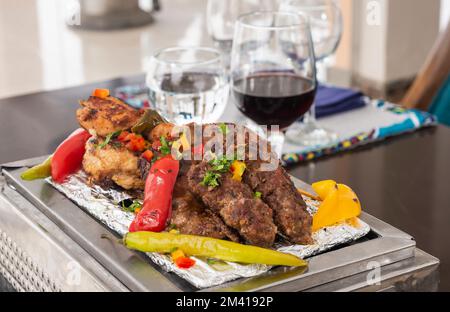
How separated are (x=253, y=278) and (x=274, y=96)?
1.99 feet

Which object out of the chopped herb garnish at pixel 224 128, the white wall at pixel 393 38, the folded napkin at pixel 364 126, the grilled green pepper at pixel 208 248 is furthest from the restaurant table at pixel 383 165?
the white wall at pixel 393 38

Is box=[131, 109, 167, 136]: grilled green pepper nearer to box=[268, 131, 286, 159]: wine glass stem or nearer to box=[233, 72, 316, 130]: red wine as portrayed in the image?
box=[233, 72, 316, 130]: red wine

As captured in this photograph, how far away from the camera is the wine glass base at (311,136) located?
181cm

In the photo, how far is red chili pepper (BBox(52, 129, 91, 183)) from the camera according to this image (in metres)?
1.32

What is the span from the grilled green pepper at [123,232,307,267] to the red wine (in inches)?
22.3

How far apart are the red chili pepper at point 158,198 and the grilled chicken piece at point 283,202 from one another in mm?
107

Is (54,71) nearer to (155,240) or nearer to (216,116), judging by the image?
(216,116)

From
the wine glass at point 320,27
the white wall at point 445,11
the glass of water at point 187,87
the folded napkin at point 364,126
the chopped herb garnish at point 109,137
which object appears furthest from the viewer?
the white wall at point 445,11

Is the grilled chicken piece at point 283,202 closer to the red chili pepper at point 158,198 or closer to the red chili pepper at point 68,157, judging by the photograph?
the red chili pepper at point 158,198

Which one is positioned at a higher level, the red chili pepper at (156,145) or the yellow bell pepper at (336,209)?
the red chili pepper at (156,145)

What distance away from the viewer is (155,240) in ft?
3.47

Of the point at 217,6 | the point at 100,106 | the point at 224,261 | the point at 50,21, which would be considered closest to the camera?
the point at 224,261

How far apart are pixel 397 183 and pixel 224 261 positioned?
0.64m

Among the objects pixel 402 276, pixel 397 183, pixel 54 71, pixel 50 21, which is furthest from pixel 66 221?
pixel 50 21
